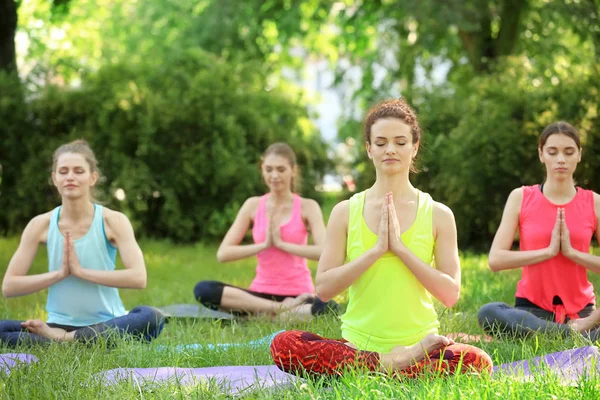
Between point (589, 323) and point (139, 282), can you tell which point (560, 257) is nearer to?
point (589, 323)

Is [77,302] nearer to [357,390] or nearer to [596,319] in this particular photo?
[357,390]

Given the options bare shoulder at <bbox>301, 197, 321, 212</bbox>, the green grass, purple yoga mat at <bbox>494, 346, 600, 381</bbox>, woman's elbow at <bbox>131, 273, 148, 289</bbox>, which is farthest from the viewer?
bare shoulder at <bbox>301, 197, 321, 212</bbox>

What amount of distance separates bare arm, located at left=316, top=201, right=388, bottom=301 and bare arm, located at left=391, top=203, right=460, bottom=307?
98 millimetres

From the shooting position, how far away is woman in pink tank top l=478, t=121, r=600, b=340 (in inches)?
223

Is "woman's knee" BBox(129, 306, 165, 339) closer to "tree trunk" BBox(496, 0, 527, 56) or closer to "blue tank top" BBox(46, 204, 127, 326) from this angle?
"blue tank top" BBox(46, 204, 127, 326)

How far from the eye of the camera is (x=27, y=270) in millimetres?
5707

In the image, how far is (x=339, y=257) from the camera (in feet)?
14.5

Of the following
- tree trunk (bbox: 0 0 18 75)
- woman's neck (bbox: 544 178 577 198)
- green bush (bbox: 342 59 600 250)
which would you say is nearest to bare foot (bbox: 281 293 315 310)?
woman's neck (bbox: 544 178 577 198)

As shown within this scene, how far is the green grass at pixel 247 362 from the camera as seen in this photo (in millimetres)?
3771

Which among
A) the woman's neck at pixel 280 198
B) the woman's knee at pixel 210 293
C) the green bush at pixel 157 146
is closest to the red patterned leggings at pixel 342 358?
the woman's knee at pixel 210 293

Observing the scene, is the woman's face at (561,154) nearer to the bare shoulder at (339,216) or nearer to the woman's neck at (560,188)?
the woman's neck at (560,188)

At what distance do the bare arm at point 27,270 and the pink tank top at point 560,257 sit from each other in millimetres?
2910

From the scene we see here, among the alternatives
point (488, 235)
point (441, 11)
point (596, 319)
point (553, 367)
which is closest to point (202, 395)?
point (553, 367)

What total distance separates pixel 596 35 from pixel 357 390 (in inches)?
410
